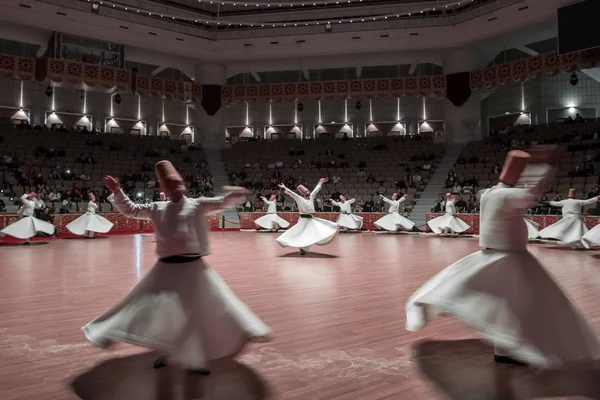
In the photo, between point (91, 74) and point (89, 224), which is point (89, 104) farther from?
point (89, 224)

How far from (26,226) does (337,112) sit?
24656 mm

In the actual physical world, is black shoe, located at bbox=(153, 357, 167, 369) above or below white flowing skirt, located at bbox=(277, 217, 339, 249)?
below

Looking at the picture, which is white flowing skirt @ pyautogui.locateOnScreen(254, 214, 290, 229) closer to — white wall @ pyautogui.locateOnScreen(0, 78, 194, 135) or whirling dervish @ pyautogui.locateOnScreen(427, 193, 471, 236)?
whirling dervish @ pyautogui.locateOnScreen(427, 193, 471, 236)

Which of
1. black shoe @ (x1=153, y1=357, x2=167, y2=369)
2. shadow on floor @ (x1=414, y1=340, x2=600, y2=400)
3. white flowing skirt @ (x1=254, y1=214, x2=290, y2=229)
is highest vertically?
white flowing skirt @ (x1=254, y1=214, x2=290, y2=229)

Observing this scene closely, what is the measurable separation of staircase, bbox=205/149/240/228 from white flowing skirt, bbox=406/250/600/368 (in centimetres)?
1925

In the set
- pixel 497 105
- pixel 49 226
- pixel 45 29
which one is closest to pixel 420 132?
pixel 497 105

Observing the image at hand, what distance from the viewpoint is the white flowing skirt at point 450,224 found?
53.7 feet

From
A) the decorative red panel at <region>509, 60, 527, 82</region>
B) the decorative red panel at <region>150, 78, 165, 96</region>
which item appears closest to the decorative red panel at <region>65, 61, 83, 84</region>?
the decorative red panel at <region>150, 78, 165, 96</region>

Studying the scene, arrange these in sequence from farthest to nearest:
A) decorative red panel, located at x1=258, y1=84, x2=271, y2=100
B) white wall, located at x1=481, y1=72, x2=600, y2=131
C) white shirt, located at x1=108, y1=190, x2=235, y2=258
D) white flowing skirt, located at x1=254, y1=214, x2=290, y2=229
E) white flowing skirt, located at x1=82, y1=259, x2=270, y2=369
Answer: white wall, located at x1=481, y1=72, x2=600, y2=131
decorative red panel, located at x1=258, y1=84, x2=271, y2=100
white flowing skirt, located at x1=254, y1=214, x2=290, y2=229
white shirt, located at x1=108, y1=190, x2=235, y2=258
white flowing skirt, located at x1=82, y1=259, x2=270, y2=369

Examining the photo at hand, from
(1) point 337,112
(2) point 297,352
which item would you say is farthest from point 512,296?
(1) point 337,112

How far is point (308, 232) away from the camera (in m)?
10.1

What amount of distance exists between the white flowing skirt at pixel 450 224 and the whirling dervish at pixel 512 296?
13.4 m

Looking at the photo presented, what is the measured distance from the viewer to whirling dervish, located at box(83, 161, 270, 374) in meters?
2.99

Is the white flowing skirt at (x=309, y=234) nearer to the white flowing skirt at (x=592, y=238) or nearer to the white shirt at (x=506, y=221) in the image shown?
the white flowing skirt at (x=592, y=238)
